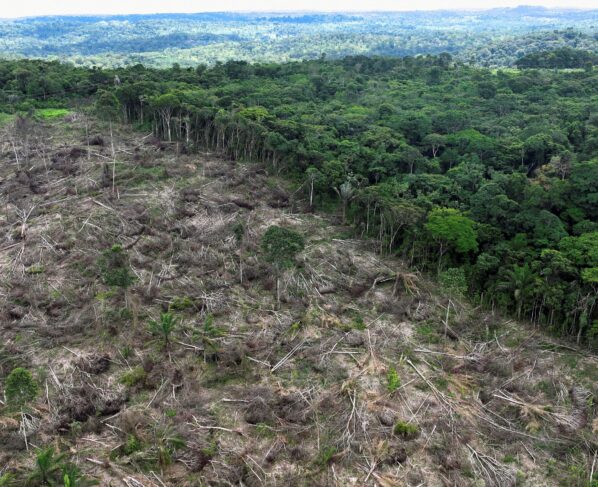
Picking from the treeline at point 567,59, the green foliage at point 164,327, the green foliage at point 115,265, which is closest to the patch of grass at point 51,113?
the green foliage at point 115,265

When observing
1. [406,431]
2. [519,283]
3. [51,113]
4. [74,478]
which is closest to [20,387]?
[74,478]

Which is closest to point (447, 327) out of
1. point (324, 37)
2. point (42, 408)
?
point (42, 408)

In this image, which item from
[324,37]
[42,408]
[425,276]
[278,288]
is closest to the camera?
[42,408]

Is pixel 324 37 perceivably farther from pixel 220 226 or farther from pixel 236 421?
pixel 236 421

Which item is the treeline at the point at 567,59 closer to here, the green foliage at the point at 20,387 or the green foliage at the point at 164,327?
the green foliage at the point at 164,327

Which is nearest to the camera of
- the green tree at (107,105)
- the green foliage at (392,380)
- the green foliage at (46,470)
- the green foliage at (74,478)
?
the green foliage at (74,478)
